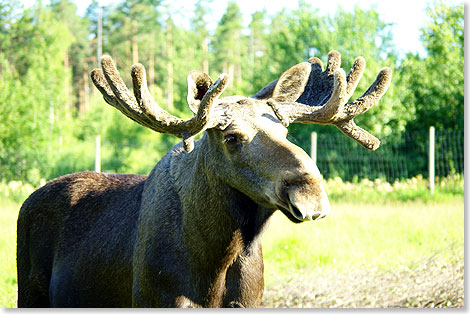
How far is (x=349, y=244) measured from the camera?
24.0 feet

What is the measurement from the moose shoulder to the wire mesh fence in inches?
393

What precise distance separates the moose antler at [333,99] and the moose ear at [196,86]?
0.42 metres

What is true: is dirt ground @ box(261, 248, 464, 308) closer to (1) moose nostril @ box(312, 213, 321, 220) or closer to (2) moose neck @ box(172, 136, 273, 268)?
(2) moose neck @ box(172, 136, 273, 268)

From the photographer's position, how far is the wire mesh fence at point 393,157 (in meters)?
12.9

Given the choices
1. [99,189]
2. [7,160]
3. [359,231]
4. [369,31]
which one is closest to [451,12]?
[369,31]

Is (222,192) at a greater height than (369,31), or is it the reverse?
(369,31)

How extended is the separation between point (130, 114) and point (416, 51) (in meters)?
14.8

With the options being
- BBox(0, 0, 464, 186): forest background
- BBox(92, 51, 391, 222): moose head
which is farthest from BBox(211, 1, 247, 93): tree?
BBox(92, 51, 391, 222): moose head

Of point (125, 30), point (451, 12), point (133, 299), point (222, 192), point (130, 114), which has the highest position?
point (125, 30)

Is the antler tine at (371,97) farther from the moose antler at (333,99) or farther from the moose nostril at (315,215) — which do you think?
the moose nostril at (315,215)

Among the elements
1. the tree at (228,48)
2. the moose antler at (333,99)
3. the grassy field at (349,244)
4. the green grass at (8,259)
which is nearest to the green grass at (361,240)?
the grassy field at (349,244)

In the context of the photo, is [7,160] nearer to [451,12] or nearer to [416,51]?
[451,12]

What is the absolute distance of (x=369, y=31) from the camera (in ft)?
46.1

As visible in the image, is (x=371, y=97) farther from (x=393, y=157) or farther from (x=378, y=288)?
(x=393, y=157)
